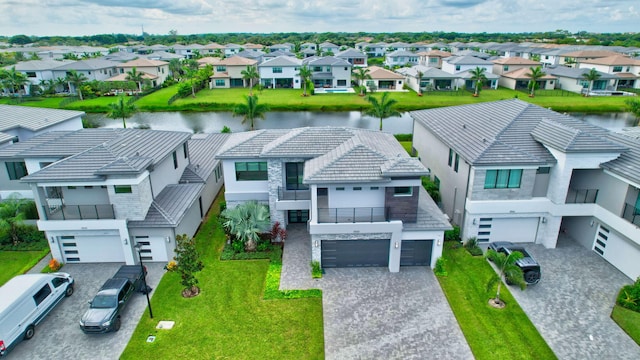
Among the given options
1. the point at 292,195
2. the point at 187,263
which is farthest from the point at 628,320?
the point at 187,263

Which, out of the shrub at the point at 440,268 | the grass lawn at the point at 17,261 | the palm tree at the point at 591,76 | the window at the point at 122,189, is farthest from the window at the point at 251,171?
the palm tree at the point at 591,76

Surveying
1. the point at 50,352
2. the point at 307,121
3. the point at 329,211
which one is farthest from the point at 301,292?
the point at 307,121

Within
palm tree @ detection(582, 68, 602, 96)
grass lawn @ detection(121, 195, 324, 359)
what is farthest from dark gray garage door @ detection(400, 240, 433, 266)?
palm tree @ detection(582, 68, 602, 96)

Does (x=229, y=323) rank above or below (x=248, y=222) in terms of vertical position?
below

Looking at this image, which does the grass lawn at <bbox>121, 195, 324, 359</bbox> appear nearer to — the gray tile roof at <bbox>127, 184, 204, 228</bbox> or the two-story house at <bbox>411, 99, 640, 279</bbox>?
the gray tile roof at <bbox>127, 184, 204, 228</bbox>

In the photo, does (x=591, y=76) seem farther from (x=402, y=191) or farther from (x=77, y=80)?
(x=77, y=80)

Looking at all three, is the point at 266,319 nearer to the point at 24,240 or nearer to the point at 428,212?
the point at 428,212
